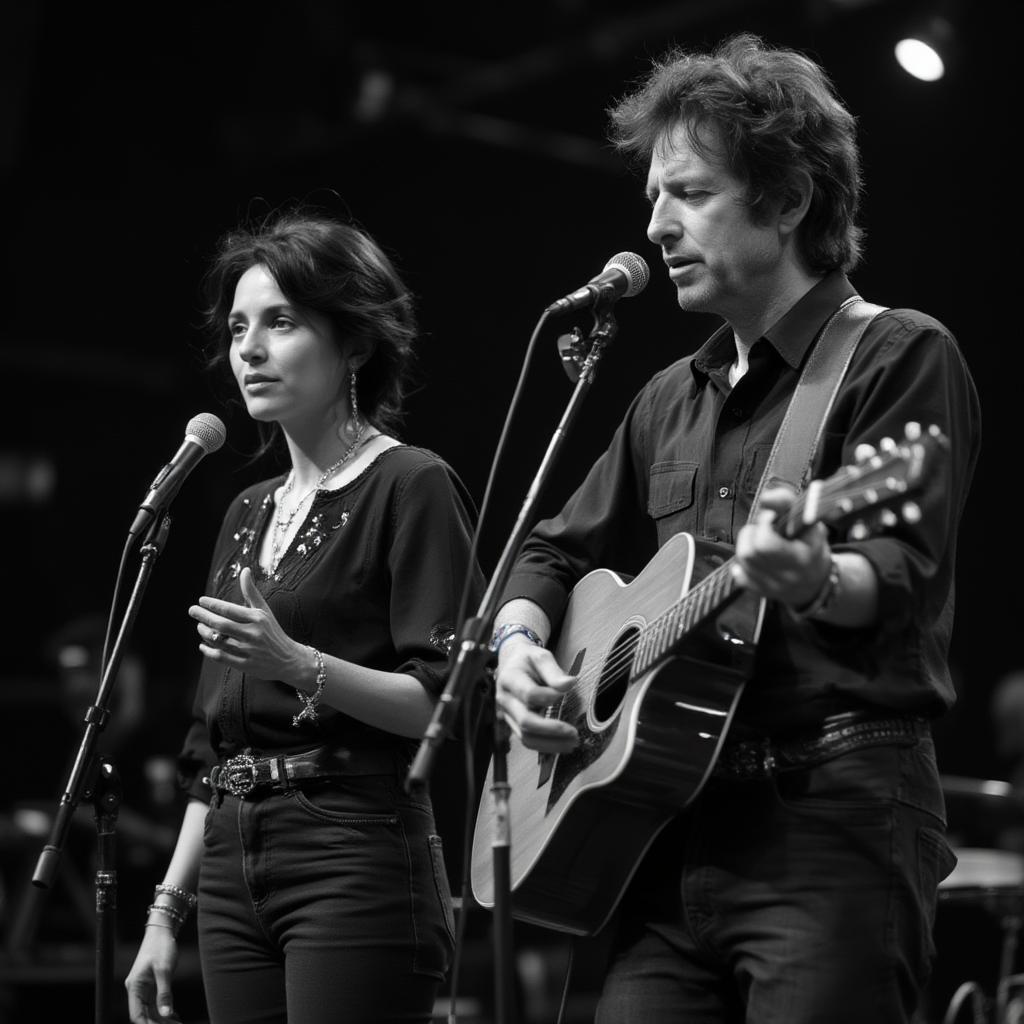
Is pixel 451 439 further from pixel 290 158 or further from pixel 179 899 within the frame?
pixel 179 899

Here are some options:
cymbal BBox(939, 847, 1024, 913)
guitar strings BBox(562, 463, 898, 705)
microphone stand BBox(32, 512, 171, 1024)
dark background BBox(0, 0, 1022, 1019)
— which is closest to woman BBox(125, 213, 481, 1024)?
microphone stand BBox(32, 512, 171, 1024)

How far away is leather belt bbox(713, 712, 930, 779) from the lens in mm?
1859

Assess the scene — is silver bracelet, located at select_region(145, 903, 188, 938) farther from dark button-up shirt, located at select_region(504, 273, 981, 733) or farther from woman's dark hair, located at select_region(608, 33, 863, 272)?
woman's dark hair, located at select_region(608, 33, 863, 272)

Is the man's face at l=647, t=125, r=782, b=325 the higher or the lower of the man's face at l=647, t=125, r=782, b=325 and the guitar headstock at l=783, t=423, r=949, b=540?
the higher

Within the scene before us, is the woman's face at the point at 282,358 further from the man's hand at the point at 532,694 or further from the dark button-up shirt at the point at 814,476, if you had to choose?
the man's hand at the point at 532,694

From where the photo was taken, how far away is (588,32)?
19.9 feet

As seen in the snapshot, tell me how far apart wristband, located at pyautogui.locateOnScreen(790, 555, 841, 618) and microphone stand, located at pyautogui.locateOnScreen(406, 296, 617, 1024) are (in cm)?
43

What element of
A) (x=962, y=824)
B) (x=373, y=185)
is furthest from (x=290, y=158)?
(x=962, y=824)

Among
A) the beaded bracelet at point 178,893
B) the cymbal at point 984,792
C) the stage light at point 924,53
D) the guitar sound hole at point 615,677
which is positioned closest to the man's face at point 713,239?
the guitar sound hole at point 615,677

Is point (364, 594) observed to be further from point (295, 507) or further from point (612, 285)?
point (612, 285)

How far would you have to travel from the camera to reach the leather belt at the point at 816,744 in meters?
1.86

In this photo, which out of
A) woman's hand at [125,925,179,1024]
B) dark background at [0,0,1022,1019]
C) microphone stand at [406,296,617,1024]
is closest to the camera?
microphone stand at [406,296,617,1024]

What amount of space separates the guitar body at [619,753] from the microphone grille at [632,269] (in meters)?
0.42

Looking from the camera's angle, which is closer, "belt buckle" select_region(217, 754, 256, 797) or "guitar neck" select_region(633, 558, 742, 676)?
"guitar neck" select_region(633, 558, 742, 676)
